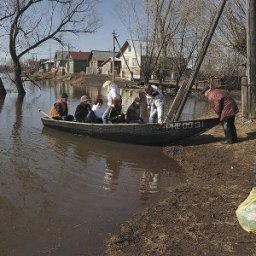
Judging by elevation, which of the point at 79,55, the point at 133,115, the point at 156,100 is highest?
the point at 79,55

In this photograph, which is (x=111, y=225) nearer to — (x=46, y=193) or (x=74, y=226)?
(x=74, y=226)

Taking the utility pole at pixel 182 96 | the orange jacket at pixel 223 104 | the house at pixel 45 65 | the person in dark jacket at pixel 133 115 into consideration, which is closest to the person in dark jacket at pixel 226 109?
the orange jacket at pixel 223 104

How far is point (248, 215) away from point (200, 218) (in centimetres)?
92

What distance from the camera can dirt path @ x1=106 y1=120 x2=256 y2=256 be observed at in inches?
224

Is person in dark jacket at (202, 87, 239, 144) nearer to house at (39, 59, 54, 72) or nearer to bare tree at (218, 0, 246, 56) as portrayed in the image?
bare tree at (218, 0, 246, 56)

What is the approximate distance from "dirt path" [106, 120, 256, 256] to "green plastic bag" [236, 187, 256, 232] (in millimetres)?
88

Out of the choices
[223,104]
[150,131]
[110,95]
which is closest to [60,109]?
[110,95]

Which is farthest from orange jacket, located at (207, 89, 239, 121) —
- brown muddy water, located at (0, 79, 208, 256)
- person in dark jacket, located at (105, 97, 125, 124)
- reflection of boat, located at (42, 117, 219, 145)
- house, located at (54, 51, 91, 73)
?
house, located at (54, 51, 91, 73)

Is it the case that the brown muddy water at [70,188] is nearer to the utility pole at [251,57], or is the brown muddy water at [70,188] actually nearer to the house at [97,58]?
the utility pole at [251,57]

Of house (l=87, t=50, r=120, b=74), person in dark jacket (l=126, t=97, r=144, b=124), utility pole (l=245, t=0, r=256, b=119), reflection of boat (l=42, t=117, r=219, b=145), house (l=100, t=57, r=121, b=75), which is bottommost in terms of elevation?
reflection of boat (l=42, t=117, r=219, b=145)

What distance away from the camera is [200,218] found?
6660mm

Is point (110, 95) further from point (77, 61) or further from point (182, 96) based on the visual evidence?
point (77, 61)

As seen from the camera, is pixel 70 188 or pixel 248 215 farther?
pixel 70 188

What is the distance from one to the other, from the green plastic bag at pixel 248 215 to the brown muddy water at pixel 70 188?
1.81m
